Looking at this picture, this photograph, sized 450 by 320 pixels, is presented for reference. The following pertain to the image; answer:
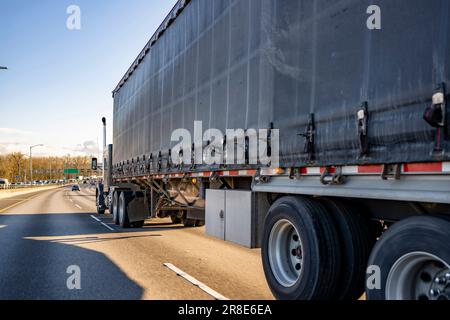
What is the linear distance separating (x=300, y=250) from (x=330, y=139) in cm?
129

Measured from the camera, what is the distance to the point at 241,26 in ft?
19.5

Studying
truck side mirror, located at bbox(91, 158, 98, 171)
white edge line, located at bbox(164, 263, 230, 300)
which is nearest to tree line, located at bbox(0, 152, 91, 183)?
truck side mirror, located at bbox(91, 158, 98, 171)

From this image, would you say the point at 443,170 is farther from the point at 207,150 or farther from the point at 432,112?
the point at 207,150

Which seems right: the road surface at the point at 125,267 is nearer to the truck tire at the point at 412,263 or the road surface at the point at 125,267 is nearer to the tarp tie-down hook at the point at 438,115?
the truck tire at the point at 412,263

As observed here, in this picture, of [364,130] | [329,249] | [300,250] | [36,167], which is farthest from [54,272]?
[36,167]

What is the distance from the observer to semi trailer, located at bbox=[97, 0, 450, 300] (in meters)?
3.01

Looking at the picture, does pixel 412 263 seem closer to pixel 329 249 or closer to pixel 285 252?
pixel 329 249

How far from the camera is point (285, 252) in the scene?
15.5 feet

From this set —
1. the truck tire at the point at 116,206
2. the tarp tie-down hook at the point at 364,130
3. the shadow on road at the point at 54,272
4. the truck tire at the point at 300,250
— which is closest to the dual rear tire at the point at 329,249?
the truck tire at the point at 300,250

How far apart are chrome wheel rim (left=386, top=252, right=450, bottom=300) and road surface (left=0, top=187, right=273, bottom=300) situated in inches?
91.8

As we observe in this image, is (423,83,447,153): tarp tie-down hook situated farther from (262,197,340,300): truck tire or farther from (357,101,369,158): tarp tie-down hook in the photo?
(262,197,340,300): truck tire

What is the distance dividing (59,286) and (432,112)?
5274 mm

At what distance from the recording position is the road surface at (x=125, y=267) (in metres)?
5.55
